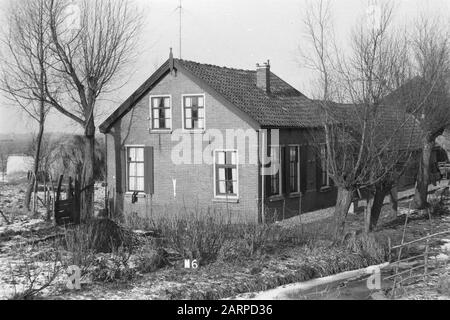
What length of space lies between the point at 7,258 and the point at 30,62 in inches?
429

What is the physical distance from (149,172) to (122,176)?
52.6 inches

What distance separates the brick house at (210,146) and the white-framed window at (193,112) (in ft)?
0.12

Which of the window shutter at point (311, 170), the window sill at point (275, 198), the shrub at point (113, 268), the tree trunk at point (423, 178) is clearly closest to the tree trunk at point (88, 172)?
the window sill at point (275, 198)

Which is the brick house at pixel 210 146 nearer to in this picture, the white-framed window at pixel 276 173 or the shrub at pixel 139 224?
the white-framed window at pixel 276 173

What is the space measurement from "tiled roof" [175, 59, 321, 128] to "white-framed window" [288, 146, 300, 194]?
950mm

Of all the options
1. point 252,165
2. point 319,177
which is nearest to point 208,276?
point 252,165

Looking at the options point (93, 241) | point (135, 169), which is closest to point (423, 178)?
point (135, 169)

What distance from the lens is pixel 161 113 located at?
2128 cm

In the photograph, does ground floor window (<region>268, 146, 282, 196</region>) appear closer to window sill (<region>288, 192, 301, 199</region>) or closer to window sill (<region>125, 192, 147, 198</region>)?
window sill (<region>288, 192, 301, 199</region>)

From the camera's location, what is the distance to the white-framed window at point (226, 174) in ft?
64.7

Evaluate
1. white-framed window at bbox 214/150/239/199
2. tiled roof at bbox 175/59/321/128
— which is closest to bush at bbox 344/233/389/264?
tiled roof at bbox 175/59/321/128

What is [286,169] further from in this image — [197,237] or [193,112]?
[197,237]

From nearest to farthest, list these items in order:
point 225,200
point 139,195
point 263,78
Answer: point 225,200
point 139,195
point 263,78

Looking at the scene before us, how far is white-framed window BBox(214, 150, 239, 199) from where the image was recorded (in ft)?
64.7
